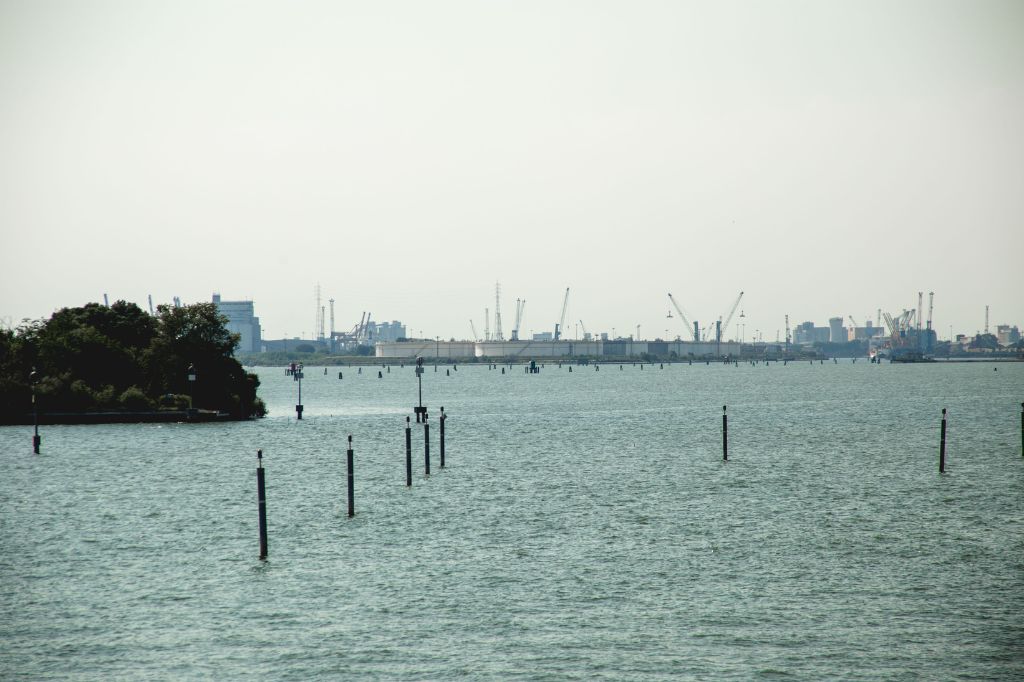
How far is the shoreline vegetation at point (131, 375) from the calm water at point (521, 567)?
31.1 m

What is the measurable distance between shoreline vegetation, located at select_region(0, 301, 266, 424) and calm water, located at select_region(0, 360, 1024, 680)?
1224 inches

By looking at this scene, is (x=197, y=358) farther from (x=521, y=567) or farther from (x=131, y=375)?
(x=521, y=567)

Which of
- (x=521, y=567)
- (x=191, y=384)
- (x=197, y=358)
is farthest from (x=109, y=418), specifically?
(x=521, y=567)

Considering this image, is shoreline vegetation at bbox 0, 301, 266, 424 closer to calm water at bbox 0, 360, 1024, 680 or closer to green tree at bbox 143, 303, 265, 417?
green tree at bbox 143, 303, 265, 417

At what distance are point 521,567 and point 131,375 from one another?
86.3 metres

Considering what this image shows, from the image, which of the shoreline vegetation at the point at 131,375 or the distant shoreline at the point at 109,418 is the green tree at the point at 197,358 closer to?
the shoreline vegetation at the point at 131,375

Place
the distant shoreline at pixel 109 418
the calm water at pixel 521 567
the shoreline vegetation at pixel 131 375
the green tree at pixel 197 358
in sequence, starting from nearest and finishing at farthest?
the calm water at pixel 521 567 → the distant shoreline at pixel 109 418 → the shoreline vegetation at pixel 131 375 → the green tree at pixel 197 358

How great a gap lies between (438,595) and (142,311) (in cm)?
10265

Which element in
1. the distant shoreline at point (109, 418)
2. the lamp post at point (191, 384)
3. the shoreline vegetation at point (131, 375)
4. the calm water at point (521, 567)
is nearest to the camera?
the calm water at point (521, 567)

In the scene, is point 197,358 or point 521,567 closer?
point 521,567

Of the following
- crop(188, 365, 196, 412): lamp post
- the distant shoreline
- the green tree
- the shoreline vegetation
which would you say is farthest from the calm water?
the green tree

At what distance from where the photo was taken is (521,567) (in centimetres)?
3522

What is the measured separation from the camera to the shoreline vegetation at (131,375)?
104562 mm

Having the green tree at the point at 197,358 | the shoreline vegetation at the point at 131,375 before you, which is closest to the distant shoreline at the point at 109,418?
the shoreline vegetation at the point at 131,375
